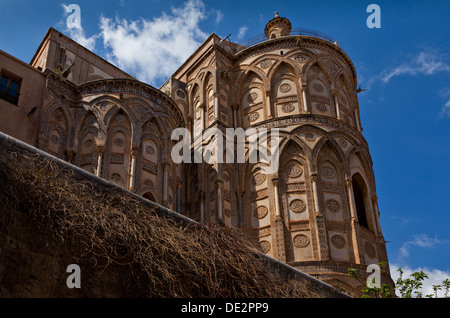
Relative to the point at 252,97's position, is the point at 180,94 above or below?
above

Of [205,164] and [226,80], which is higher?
[226,80]

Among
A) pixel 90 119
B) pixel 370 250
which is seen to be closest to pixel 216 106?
pixel 90 119

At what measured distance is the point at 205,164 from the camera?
20266 mm

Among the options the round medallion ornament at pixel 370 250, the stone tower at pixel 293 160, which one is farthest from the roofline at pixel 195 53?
the round medallion ornament at pixel 370 250

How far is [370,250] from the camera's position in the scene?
60.4ft

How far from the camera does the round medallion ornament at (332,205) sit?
60.1 ft

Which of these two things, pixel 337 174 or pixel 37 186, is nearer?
pixel 37 186

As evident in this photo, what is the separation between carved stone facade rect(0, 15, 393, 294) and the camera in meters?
17.1

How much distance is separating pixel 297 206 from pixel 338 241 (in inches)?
76.2

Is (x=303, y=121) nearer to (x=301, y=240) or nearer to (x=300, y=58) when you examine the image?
(x=300, y=58)

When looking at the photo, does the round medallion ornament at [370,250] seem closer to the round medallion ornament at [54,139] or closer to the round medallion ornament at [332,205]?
the round medallion ornament at [332,205]

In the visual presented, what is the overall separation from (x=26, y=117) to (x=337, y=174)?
11.6 metres
